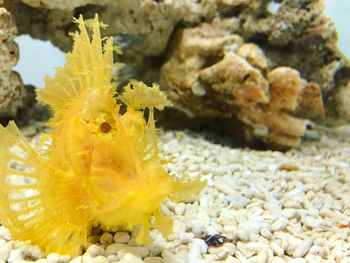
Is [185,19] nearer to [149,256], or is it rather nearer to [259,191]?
[259,191]

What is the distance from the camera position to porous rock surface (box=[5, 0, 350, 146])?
3336mm

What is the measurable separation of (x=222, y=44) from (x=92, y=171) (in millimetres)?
2766

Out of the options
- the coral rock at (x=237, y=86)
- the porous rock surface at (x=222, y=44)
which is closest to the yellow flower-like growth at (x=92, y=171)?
the porous rock surface at (x=222, y=44)

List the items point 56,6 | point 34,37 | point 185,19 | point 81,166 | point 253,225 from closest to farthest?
point 81,166 → point 253,225 → point 56,6 → point 34,37 → point 185,19

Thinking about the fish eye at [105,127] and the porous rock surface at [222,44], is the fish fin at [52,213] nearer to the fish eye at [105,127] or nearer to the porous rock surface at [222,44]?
the fish eye at [105,127]

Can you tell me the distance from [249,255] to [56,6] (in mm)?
2764

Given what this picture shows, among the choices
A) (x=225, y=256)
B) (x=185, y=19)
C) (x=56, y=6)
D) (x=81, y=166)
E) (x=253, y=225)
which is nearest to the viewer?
(x=81, y=166)

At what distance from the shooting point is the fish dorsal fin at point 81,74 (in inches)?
65.9

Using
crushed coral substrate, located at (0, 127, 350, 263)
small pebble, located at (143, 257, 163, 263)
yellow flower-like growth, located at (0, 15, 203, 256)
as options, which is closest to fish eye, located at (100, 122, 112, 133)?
yellow flower-like growth, located at (0, 15, 203, 256)

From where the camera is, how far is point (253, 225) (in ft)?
6.37

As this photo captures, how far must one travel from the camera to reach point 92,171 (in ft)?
4.73

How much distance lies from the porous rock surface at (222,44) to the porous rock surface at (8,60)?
65 cm

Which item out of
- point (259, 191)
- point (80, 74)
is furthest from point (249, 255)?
point (80, 74)

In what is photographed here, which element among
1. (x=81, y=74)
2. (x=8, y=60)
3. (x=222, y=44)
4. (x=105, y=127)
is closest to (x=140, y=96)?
(x=105, y=127)
